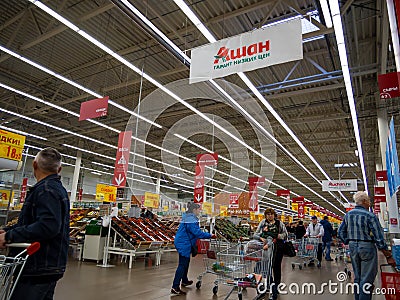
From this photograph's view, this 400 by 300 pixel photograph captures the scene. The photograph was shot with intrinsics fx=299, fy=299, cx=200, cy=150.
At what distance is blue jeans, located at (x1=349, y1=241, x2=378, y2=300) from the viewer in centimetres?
335

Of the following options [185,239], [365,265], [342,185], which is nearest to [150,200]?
[342,185]

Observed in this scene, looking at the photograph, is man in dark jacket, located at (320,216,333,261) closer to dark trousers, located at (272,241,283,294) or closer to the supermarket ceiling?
the supermarket ceiling

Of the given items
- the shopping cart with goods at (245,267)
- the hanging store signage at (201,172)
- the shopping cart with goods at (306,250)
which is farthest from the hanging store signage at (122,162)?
the shopping cart with goods at (245,267)

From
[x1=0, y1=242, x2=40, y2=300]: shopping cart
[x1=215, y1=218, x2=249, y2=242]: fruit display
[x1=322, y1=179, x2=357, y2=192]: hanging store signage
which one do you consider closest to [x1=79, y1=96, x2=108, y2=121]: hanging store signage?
[x1=0, y1=242, x2=40, y2=300]: shopping cart

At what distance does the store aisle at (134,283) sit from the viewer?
A: 4.34 metres

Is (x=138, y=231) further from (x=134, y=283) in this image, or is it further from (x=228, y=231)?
(x=228, y=231)

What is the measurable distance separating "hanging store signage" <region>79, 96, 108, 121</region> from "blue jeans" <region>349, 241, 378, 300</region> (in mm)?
6404

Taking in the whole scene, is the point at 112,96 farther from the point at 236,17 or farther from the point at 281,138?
the point at 281,138

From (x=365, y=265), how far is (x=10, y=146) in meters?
6.74

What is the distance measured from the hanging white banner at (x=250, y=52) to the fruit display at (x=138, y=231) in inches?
169

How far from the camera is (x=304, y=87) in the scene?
10.4 meters

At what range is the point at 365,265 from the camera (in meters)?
3.41

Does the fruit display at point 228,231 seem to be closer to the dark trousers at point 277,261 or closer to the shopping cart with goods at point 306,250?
the shopping cart with goods at point 306,250

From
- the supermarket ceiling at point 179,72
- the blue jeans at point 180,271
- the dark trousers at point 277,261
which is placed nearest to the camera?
the dark trousers at point 277,261
